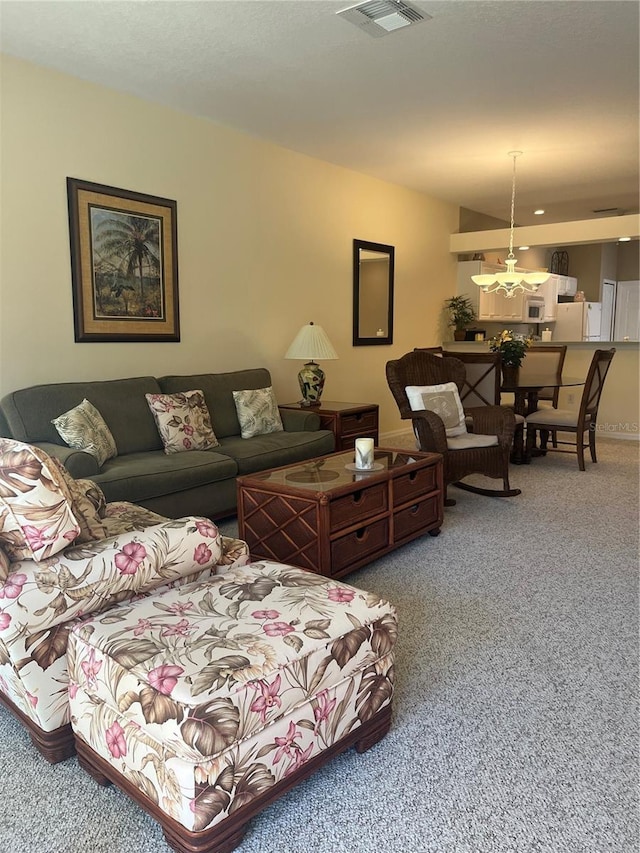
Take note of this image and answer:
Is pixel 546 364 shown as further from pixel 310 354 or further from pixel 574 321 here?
pixel 574 321

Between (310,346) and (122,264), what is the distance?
5.19 feet

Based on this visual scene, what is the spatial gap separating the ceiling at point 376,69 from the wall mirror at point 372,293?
0.96 metres

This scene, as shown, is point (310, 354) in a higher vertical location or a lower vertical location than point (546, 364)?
higher

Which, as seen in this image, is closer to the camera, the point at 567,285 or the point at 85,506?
the point at 85,506

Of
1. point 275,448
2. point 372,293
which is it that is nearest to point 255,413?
point 275,448

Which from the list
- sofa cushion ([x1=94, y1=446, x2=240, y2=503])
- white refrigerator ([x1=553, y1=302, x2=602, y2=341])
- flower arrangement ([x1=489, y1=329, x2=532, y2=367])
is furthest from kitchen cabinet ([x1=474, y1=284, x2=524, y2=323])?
sofa cushion ([x1=94, y1=446, x2=240, y2=503])

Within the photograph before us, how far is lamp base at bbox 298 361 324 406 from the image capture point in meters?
5.08

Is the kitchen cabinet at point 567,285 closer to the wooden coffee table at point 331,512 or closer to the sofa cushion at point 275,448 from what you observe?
the sofa cushion at point 275,448

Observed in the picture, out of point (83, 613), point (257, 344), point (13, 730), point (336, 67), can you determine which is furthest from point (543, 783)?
point (257, 344)

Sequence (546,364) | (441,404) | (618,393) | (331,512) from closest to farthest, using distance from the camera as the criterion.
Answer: (331,512) < (441,404) < (546,364) < (618,393)

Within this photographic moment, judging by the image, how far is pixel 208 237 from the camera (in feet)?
15.4

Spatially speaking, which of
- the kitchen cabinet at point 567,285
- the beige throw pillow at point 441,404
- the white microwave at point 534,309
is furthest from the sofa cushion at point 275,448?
the kitchen cabinet at point 567,285

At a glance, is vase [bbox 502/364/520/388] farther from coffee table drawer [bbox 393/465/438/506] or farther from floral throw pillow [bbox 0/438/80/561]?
floral throw pillow [bbox 0/438/80/561]

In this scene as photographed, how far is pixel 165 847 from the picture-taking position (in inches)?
58.3
